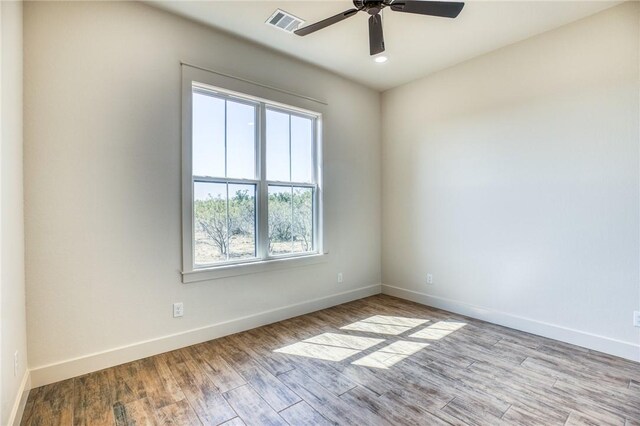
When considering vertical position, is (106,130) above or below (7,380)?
above

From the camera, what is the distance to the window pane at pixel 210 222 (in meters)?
2.97

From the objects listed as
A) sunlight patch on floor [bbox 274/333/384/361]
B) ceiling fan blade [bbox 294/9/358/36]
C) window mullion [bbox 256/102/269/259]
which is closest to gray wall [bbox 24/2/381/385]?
window mullion [bbox 256/102/269/259]

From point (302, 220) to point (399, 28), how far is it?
7.60ft

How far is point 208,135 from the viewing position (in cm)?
304

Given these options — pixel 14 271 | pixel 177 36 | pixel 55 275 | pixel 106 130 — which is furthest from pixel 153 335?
pixel 177 36

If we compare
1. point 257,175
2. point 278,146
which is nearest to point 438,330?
point 257,175

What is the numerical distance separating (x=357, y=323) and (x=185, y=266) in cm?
193

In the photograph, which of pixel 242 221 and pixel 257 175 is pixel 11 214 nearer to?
pixel 242 221

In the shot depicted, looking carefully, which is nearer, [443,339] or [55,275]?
[55,275]

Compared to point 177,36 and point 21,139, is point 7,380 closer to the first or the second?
point 21,139

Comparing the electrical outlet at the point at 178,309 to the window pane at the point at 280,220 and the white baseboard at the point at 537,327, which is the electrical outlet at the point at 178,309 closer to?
the window pane at the point at 280,220

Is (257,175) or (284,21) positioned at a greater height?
(284,21)

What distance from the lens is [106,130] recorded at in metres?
2.46

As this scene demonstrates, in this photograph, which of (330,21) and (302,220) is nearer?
(330,21)
